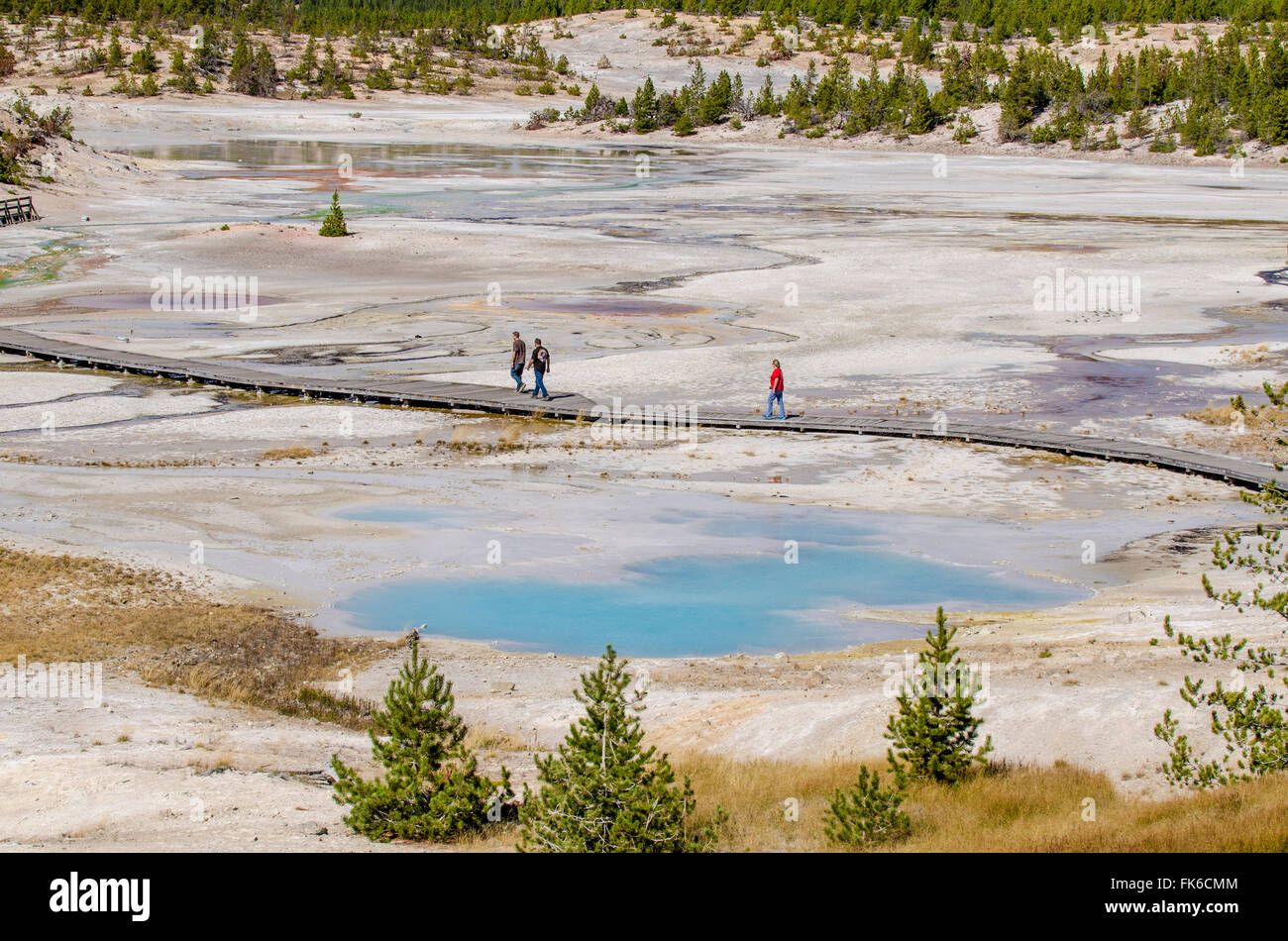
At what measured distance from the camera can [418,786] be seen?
34.2 feet

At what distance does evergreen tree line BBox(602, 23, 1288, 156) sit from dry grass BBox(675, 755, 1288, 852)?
80.2m

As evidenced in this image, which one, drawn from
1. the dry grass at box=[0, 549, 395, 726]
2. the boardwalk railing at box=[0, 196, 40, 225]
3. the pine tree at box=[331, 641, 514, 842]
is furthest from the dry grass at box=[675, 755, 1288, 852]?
the boardwalk railing at box=[0, 196, 40, 225]

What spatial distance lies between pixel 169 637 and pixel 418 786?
712 centimetres

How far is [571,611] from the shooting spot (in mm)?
18250

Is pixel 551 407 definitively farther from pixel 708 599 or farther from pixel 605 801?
pixel 605 801

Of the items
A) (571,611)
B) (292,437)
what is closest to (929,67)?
(292,437)

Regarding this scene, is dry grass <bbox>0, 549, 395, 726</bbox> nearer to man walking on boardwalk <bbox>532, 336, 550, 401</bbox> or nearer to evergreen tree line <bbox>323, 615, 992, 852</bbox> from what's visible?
evergreen tree line <bbox>323, 615, 992, 852</bbox>

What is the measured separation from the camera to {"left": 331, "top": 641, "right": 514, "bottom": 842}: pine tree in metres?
10.3

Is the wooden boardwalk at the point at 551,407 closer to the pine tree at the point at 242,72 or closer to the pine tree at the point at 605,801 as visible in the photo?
the pine tree at the point at 605,801

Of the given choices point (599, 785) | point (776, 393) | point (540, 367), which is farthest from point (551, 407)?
point (599, 785)

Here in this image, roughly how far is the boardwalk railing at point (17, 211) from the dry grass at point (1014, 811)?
52.2 m

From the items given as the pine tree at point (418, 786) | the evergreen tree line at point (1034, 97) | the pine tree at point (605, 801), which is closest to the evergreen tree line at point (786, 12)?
the evergreen tree line at point (1034, 97)
